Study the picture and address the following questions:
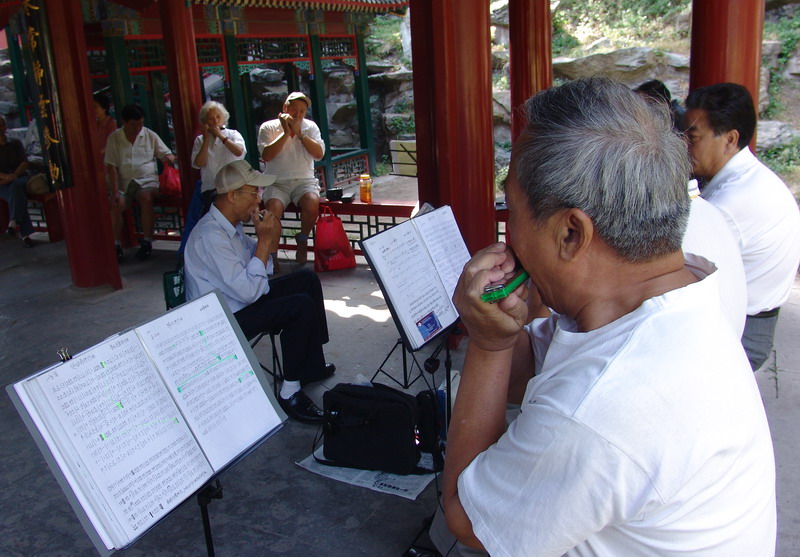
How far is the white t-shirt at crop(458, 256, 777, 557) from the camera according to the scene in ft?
3.25

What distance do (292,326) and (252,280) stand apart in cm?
35

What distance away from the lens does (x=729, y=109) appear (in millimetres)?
2719

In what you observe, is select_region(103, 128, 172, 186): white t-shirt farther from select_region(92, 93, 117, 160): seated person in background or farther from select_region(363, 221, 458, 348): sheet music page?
select_region(363, 221, 458, 348): sheet music page

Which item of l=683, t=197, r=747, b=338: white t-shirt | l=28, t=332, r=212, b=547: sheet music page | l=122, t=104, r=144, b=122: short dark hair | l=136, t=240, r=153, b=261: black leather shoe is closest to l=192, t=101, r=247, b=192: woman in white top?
l=122, t=104, r=144, b=122: short dark hair

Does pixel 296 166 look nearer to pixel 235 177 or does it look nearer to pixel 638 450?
pixel 235 177

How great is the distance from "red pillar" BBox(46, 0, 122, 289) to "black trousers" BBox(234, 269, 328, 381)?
265 cm

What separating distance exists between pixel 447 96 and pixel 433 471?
233 cm

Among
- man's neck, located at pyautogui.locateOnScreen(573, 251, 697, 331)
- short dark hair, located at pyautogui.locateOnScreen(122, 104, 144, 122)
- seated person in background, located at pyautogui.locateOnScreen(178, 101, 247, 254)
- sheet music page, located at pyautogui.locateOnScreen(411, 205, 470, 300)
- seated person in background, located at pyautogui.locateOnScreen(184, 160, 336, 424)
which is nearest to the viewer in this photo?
man's neck, located at pyautogui.locateOnScreen(573, 251, 697, 331)

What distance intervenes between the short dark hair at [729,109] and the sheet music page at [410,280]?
1.23 metres

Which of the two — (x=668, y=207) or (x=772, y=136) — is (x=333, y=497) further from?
(x=772, y=136)

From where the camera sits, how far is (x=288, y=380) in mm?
3791

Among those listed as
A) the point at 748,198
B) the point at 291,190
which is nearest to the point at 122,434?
the point at 748,198

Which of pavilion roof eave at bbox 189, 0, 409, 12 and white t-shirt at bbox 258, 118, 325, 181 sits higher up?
pavilion roof eave at bbox 189, 0, 409, 12

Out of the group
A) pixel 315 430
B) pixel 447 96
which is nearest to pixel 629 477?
pixel 315 430
